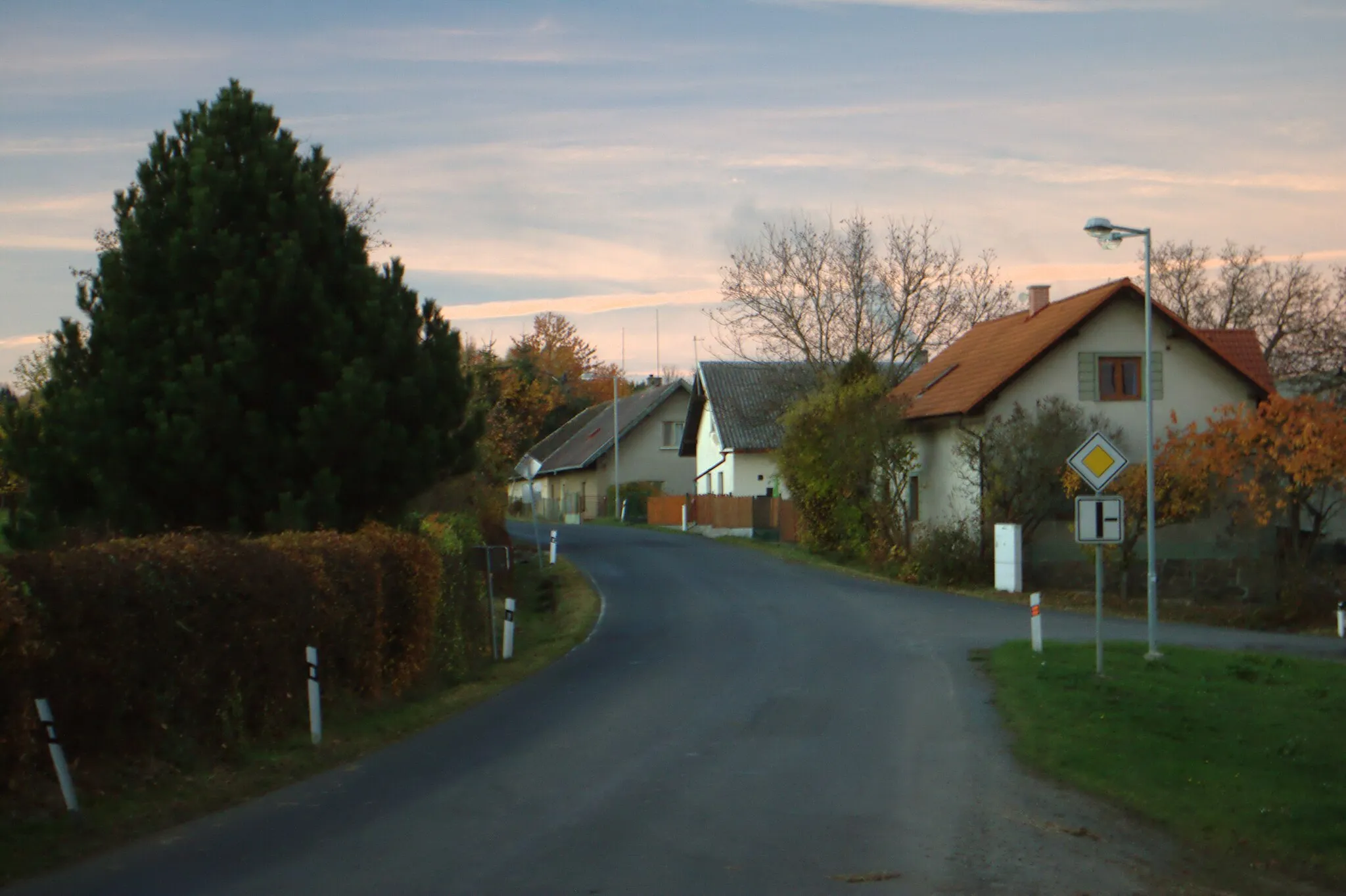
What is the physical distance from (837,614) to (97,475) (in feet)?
46.3

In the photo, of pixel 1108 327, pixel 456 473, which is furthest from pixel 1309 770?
pixel 1108 327

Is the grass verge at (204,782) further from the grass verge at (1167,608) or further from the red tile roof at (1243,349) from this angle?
the red tile roof at (1243,349)

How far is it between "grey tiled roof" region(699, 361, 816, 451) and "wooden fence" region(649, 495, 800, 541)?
2683 millimetres

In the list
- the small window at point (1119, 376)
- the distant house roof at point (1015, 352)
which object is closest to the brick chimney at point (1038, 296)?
the distant house roof at point (1015, 352)

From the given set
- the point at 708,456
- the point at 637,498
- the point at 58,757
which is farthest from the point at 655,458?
the point at 58,757

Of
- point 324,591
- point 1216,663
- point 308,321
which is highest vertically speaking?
point 308,321

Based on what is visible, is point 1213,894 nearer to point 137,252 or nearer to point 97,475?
point 97,475

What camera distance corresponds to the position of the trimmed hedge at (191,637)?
899 cm

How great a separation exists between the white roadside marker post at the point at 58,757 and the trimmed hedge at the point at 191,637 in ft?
0.25

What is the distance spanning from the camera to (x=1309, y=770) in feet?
37.5

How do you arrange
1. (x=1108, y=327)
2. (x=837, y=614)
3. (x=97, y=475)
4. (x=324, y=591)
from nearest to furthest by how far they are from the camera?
(x=324, y=591), (x=97, y=475), (x=837, y=614), (x=1108, y=327)

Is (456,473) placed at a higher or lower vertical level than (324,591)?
higher

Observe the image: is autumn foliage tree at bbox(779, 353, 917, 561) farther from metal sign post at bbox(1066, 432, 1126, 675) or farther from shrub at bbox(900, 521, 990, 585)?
metal sign post at bbox(1066, 432, 1126, 675)

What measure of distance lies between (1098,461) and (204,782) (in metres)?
11.5
